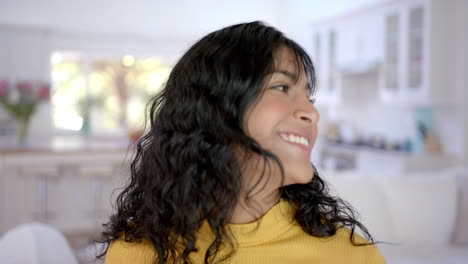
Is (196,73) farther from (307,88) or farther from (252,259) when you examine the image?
(252,259)

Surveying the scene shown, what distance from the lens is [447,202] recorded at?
2850mm

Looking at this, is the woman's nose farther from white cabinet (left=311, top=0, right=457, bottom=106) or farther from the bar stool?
the bar stool

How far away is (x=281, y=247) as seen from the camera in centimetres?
101

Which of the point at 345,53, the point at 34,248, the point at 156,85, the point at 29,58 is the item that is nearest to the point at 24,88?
the point at 29,58

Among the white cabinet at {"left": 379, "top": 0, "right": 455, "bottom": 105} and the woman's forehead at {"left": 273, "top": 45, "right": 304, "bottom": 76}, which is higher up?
the white cabinet at {"left": 379, "top": 0, "right": 455, "bottom": 105}

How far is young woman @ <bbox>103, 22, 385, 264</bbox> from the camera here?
950 mm

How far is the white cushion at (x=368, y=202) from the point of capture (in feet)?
8.54

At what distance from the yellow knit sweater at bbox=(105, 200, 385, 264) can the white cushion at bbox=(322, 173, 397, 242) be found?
5.15 ft

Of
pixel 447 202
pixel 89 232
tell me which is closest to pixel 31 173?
pixel 89 232

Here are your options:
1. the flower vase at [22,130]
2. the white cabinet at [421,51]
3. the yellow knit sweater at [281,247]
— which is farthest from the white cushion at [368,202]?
the flower vase at [22,130]

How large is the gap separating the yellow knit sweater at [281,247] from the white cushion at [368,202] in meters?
1.57

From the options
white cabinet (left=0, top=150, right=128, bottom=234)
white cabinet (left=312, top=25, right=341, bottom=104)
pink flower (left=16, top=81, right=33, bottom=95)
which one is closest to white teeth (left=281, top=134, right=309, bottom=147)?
white cabinet (left=0, top=150, right=128, bottom=234)

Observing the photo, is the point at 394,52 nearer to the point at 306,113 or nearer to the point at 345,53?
the point at 345,53

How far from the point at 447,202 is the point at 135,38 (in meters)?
5.54
